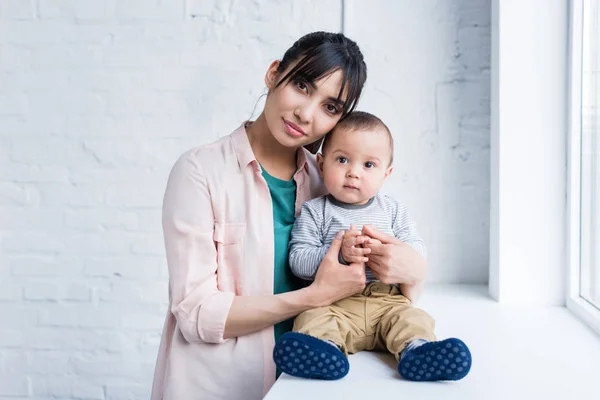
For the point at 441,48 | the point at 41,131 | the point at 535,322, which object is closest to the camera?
the point at 535,322

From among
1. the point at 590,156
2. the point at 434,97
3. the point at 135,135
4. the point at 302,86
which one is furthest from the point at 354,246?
the point at 135,135

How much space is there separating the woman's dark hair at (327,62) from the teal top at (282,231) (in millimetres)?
221

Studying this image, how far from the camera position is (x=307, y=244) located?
134cm

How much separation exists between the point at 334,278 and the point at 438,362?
292 mm

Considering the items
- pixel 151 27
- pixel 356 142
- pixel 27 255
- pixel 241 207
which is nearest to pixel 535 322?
pixel 356 142

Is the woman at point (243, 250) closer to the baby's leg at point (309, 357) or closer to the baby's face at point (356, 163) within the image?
the baby's face at point (356, 163)

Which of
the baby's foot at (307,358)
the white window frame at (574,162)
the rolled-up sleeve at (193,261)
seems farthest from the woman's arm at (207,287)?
the white window frame at (574,162)

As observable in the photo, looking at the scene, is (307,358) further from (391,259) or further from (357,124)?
(357,124)

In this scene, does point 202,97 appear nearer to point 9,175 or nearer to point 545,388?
point 9,175

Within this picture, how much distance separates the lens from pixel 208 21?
2.23 meters

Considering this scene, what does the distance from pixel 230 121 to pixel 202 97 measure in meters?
0.13

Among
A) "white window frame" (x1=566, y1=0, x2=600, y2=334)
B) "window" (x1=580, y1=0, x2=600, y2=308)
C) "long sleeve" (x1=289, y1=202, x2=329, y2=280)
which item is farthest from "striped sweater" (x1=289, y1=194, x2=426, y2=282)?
"white window frame" (x1=566, y1=0, x2=600, y2=334)

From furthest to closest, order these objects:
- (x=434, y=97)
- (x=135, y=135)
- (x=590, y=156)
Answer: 1. (x=135, y=135)
2. (x=434, y=97)
3. (x=590, y=156)

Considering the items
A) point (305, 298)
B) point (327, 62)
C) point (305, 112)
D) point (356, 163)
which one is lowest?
point (305, 298)
